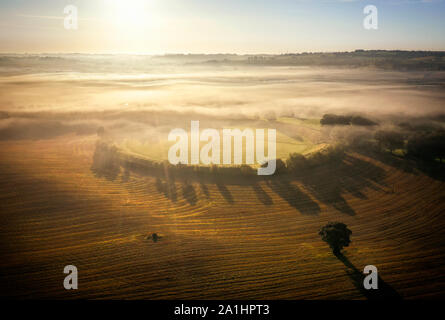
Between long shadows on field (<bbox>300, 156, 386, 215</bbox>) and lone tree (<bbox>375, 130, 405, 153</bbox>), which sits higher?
lone tree (<bbox>375, 130, 405, 153</bbox>)

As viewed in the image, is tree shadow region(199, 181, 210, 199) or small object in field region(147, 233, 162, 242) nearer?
small object in field region(147, 233, 162, 242)

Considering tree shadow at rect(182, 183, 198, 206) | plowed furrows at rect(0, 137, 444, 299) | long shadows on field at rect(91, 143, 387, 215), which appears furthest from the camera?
long shadows on field at rect(91, 143, 387, 215)

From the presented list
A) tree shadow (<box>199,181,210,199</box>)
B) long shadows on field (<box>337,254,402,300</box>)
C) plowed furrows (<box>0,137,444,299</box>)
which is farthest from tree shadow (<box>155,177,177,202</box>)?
long shadows on field (<box>337,254,402,300</box>)

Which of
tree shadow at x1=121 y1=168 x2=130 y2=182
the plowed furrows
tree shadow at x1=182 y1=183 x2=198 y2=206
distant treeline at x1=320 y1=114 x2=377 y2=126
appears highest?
distant treeline at x1=320 y1=114 x2=377 y2=126

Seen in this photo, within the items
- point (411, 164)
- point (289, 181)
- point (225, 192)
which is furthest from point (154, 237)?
point (411, 164)

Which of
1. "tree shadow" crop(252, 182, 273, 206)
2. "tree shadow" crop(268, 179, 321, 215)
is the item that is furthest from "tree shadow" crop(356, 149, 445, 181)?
"tree shadow" crop(252, 182, 273, 206)

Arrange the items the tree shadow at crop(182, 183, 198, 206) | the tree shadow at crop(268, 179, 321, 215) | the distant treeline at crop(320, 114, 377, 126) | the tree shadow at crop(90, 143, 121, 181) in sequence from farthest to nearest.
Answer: the distant treeline at crop(320, 114, 377, 126) < the tree shadow at crop(90, 143, 121, 181) < the tree shadow at crop(182, 183, 198, 206) < the tree shadow at crop(268, 179, 321, 215)

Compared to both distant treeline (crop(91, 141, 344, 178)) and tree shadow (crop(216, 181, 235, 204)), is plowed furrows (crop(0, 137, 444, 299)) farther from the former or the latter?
distant treeline (crop(91, 141, 344, 178))

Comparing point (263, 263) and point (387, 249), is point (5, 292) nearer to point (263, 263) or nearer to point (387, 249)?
point (263, 263)

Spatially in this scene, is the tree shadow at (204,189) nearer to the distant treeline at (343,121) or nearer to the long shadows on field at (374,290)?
the long shadows on field at (374,290)

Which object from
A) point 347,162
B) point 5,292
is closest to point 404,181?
point 347,162

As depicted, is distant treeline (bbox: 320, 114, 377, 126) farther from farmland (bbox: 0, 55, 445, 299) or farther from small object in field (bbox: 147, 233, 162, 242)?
small object in field (bbox: 147, 233, 162, 242)
